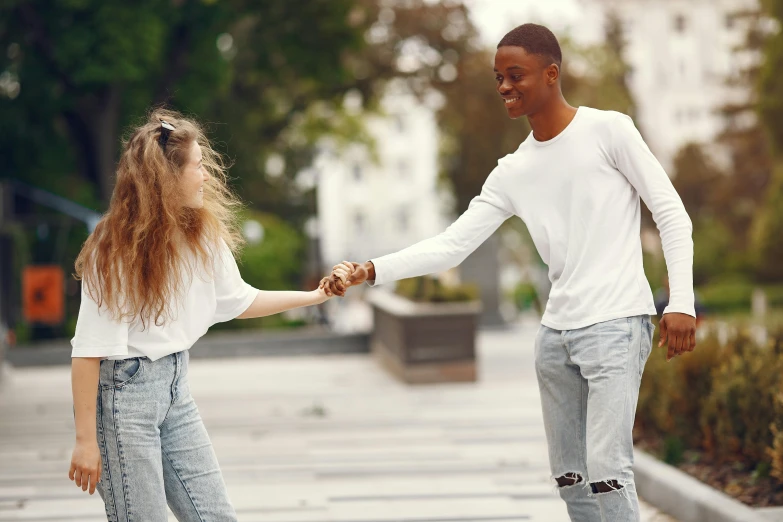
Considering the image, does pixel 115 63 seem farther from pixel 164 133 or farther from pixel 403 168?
pixel 403 168

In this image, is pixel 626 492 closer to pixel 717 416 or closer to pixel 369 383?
pixel 717 416

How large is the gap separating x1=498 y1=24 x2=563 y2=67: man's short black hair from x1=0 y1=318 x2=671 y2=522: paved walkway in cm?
310

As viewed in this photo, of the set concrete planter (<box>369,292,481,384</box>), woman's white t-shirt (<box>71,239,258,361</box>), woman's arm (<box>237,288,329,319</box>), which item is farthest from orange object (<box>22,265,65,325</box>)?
woman's white t-shirt (<box>71,239,258,361</box>)

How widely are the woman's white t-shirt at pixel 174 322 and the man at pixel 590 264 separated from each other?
1113 mm

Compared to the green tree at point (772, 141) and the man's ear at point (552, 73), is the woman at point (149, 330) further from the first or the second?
the green tree at point (772, 141)

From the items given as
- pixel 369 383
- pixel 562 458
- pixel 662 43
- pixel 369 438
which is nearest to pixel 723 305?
pixel 369 383

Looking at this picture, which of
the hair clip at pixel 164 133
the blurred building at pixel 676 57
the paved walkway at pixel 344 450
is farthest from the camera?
the blurred building at pixel 676 57

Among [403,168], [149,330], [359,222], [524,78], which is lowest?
[149,330]

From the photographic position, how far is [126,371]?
3.57 m

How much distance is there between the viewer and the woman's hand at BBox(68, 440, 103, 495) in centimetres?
353

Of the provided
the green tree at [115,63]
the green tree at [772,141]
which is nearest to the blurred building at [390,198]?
the green tree at [772,141]

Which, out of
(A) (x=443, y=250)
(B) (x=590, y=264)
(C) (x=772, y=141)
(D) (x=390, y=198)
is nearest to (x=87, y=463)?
(A) (x=443, y=250)

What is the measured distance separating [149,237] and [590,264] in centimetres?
150

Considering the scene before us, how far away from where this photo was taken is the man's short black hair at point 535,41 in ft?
13.7
